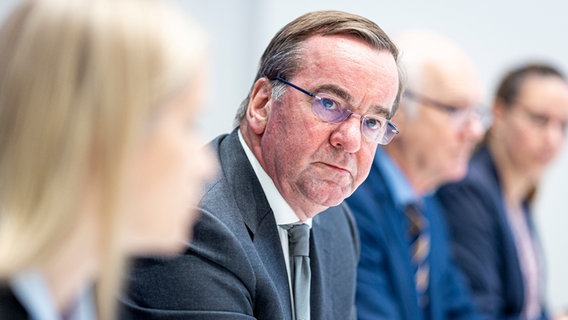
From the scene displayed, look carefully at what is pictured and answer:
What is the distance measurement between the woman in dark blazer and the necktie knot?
1.41 m

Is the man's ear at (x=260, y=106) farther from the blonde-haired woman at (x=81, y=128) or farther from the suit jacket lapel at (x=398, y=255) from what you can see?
the suit jacket lapel at (x=398, y=255)

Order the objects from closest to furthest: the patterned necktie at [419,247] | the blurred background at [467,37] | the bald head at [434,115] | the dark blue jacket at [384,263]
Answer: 1. the dark blue jacket at [384,263]
2. the patterned necktie at [419,247]
3. the bald head at [434,115]
4. the blurred background at [467,37]

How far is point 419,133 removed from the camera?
2799 millimetres

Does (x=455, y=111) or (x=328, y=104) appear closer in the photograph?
(x=328, y=104)

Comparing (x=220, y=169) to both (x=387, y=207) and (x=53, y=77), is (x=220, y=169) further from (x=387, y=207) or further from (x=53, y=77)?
(x=387, y=207)

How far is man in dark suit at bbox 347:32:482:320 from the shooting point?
2414 millimetres

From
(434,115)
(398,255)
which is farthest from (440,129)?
(398,255)

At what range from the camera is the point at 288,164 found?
1.62 meters

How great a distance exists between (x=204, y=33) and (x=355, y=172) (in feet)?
2.02

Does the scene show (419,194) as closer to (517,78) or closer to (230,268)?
(517,78)

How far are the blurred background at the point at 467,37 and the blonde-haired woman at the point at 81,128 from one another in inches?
66.8

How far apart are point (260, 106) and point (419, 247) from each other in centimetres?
106

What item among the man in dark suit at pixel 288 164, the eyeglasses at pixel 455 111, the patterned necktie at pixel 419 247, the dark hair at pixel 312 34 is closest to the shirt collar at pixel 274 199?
the man in dark suit at pixel 288 164

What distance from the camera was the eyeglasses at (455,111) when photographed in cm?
282
